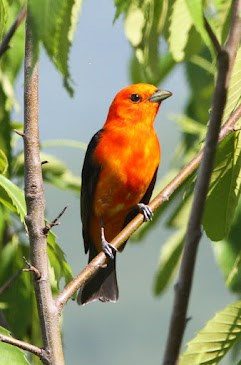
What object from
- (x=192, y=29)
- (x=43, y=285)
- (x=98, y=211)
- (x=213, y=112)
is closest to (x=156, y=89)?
(x=98, y=211)

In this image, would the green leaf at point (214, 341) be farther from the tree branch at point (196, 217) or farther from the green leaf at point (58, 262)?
the tree branch at point (196, 217)

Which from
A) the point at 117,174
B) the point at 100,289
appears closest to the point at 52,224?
the point at 117,174

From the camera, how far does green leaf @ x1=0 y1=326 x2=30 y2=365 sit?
2.19 metres

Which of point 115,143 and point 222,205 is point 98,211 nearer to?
point 115,143

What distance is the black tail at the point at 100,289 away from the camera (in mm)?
4781

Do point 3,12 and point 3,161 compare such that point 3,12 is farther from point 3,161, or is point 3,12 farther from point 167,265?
point 167,265

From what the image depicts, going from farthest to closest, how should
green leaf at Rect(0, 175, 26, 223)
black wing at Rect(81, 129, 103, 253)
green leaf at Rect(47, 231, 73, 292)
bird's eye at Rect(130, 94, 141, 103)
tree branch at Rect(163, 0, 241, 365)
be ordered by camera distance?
1. bird's eye at Rect(130, 94, 141, 103)
2. black wing at Rect(81, 129, 103, 253)
3. green leaf at Rect(47, 231, 73, 292)
4. green leaf at Rect(0, 175, 26, 223)
5. tree branch at Rect(163, 0, 241, 365)

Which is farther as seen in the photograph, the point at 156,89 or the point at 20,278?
the point at 156,89

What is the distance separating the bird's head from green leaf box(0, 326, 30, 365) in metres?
2.92

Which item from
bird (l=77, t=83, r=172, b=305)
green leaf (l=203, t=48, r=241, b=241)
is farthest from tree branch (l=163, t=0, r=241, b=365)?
bird (l=77, t=83, r=172, b=305)

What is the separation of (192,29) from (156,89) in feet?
8.60

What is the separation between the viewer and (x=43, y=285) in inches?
89.7

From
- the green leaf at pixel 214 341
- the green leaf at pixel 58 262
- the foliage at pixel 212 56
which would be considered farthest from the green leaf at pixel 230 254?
the green leaf at pixel 58 262

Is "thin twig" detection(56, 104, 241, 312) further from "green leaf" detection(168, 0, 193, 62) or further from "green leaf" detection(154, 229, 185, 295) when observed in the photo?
"green leaf" detection(154, 229, 185, 295)
